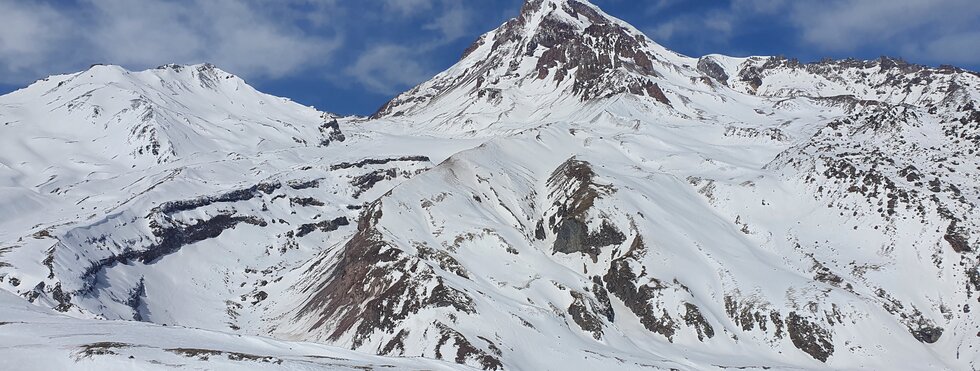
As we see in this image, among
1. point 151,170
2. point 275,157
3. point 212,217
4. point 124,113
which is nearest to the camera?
point 212,217

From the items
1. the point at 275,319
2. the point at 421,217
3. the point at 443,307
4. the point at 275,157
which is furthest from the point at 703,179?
the point at 275,157

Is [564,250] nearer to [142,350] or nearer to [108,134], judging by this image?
[142,350]

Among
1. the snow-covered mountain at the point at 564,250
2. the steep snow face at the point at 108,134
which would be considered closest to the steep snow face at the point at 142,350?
the snow-covered mountain at the point at 564,250

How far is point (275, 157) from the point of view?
150 m

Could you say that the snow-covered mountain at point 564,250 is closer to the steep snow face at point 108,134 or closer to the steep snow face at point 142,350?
the steep snow face at point 142,350

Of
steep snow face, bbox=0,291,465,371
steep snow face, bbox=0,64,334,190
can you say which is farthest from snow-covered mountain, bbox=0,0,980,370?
steep snow face, bbox=0,64,334,190

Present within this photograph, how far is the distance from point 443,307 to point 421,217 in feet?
84.6

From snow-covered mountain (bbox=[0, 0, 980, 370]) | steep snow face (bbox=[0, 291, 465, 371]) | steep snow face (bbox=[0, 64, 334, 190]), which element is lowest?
steep snow face (bbox=[0, 291, 465, 371])

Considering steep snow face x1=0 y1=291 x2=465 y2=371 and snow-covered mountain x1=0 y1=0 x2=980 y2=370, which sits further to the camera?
snow-covered mountain x1=0 y1=0 x2=980 y2=370

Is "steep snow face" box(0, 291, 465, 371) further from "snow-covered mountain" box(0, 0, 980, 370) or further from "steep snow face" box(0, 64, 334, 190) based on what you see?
"steep snow face" box(0, 64, 334, 190)

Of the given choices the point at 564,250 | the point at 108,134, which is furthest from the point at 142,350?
the point at 108,134

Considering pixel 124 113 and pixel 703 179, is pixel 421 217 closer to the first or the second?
pixel 703 179

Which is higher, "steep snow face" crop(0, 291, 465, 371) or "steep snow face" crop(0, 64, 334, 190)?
"steep snow face" crop(0, 64, 334, 190)

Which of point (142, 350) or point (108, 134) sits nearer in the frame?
point (142, 350)
